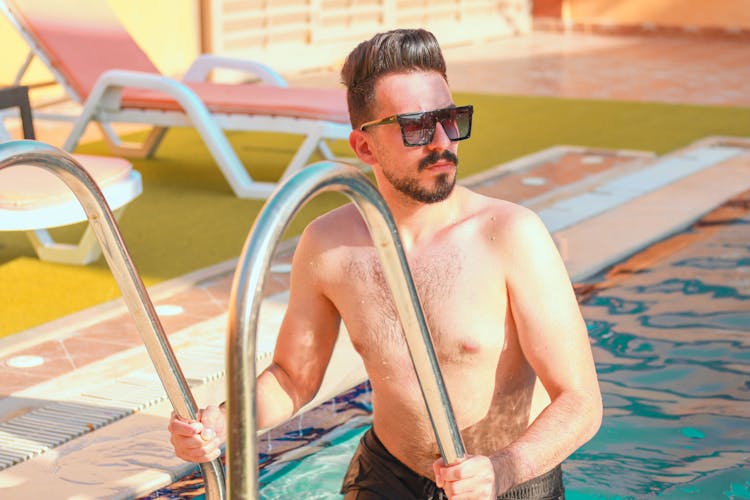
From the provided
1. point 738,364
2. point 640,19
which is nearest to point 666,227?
point 738,364

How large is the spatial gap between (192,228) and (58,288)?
46.5 inches

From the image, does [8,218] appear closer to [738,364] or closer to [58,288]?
[58,288]

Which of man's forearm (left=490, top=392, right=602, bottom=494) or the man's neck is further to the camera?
the man's neck

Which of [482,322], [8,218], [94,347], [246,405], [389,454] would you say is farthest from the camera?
[8,218]

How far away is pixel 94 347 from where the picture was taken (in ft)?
13.0

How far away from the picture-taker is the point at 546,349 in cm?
211

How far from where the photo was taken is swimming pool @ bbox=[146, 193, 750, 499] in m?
3.34

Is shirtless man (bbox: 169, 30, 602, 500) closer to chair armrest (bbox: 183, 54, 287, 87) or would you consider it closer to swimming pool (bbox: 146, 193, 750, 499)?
swimming pool (bbox: 146, 193, 750, 499)

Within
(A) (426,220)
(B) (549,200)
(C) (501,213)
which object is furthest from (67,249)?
(C) (501,213)

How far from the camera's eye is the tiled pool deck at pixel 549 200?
359 cm

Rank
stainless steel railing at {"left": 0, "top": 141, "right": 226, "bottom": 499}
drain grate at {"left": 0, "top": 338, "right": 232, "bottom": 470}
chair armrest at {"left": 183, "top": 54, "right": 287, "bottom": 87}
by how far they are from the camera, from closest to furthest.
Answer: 1. stainless steel railing at {"left": 0, "top": 141, "right": 226, "bottom": 499}
2. drain grate at {"left": 0, "top": 338, "right": 232, "bottom": 470}
3. chair armrest at {"left": 183, "top": 54, "right": 287, "bottom": 87}

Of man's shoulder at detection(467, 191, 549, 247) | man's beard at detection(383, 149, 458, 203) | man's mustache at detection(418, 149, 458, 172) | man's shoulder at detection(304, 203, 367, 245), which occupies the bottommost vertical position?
man's shoulder at detection(304, 203, 367, 245)

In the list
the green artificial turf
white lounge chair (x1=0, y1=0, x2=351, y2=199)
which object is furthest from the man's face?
white lounge chair (x1=0, y1=0, x2=351, y2=199)

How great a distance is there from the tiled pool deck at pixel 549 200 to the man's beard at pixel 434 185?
119cm
